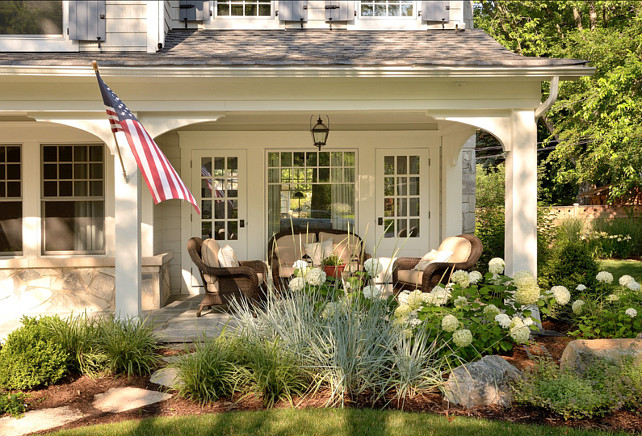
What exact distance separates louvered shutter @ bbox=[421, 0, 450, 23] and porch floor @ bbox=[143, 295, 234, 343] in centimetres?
507

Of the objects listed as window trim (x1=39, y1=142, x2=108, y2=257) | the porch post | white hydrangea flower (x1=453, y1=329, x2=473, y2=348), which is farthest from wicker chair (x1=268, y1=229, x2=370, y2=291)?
white hydrangea flower (x1=453, y1=329, x2=473, y2=348)

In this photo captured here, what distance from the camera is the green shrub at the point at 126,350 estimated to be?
4.93 m

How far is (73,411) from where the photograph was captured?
13.8 feet

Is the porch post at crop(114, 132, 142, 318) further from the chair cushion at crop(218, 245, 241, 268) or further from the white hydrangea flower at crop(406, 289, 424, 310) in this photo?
the white hydrangea flower at crop(406, 289, 424, 310)

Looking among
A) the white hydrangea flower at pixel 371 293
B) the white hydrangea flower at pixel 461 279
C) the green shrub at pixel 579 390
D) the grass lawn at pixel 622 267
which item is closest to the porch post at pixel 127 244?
the white hydrangea flower at pixel 371 293

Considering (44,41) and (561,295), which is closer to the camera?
(561,295)

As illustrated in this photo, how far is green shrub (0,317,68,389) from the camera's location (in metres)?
4.51

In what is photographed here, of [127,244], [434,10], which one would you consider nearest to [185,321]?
[127,244]

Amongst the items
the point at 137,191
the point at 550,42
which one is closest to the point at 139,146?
the point at 137,191

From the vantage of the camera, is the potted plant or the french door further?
the french door

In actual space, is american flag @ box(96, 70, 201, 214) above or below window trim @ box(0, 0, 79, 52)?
below

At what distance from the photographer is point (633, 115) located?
14.2m

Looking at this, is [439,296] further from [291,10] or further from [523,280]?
[291,10]

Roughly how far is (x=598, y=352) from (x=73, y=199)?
22.7 feet
